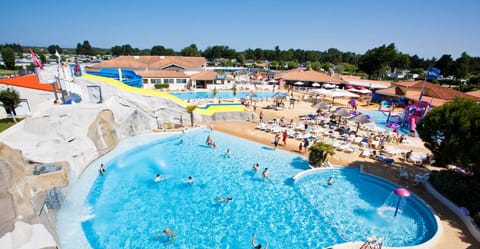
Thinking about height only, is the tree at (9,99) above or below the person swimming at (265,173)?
above

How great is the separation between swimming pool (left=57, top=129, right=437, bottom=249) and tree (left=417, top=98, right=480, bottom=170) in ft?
8.62

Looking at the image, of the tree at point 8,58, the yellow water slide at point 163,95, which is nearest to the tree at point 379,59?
the yellow water slide at point 163,95

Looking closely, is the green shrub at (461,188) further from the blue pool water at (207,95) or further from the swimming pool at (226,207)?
the blue pool water at (207,95)

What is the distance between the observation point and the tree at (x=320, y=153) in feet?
43.8

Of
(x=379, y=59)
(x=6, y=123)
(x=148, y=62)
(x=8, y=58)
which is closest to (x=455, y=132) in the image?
(x=6, y=123)

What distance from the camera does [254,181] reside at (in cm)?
1282

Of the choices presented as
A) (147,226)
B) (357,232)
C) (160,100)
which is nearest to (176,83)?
(160,100)

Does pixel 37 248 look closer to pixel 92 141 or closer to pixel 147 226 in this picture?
pixel 147 226

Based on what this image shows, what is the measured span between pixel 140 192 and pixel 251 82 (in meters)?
38.9

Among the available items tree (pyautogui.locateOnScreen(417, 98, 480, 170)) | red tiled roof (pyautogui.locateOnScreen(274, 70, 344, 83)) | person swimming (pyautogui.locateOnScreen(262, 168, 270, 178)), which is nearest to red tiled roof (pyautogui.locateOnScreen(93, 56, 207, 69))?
red tiled roof (pyautogui.locateOnScreen(274, 70, 344, 83))

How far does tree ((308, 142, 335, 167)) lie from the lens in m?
13.4

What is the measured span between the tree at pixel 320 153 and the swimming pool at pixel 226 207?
656 millimetres

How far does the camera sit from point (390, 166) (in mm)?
14102

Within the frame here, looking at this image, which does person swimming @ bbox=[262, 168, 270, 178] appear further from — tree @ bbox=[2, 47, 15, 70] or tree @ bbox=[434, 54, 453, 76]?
tree @ bbox=[2, 47, 15, 70]
